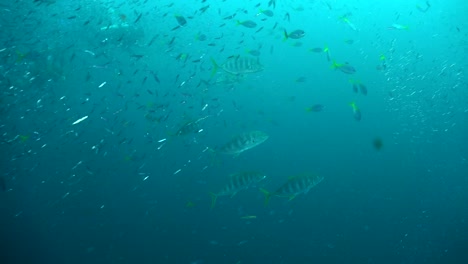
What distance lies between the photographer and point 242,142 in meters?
6.07

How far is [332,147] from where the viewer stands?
17359mm

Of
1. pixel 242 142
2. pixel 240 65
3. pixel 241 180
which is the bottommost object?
pixel 241 180

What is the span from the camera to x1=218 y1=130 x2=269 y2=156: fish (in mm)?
6035

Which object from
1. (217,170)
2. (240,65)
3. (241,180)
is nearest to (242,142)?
(241,180)

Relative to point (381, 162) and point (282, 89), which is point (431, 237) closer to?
point (381, 162)

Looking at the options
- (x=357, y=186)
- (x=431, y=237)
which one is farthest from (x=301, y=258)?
(x=431, y=237)

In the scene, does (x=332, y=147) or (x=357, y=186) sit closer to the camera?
(x=357, y=186)

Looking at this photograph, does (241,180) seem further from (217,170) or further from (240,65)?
(217,170)

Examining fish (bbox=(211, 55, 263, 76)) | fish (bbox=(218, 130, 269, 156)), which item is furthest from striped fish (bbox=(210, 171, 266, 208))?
fish (bbox=(211, 55, 263, 76))

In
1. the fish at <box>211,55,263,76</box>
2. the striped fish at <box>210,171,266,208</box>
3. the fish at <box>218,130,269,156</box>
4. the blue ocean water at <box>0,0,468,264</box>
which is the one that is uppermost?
the fish at <box>211,55,263,76</box>

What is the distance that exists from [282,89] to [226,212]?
14373mm

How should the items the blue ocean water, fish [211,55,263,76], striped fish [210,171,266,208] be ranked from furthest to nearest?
the blue ocean water → fish [211,55,263,76] → striped fish [210,171,266,208]

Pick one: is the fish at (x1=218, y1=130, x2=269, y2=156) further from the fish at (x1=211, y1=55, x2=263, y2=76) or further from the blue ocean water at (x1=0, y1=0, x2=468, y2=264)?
the fish at (x1=211, y1=55, x2=263, y2=76)

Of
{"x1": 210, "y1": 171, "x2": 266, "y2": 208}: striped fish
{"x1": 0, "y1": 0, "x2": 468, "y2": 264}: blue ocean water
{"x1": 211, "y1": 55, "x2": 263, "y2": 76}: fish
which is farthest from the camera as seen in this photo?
{"x1": 0, "y1": 0, "x2": 468, "y2": 264}: blue ocean water
